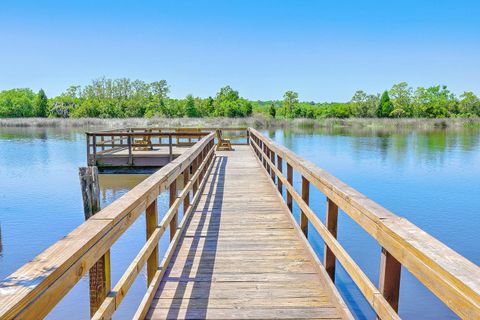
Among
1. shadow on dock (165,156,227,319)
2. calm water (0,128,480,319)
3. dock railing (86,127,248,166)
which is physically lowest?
calm water (0,128,480,319)

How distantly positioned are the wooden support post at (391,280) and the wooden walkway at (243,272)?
71 centimetres

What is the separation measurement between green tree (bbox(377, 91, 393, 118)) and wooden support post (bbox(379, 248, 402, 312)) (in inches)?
2597

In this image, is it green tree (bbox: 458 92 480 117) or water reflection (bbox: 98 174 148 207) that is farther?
green tree (bbox: 458 92 480 117)

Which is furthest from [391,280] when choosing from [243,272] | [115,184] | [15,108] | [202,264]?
[15,108]

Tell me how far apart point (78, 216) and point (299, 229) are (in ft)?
24.8

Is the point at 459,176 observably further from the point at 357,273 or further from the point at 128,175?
the point at 357,273

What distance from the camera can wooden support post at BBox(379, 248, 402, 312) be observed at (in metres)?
1.90

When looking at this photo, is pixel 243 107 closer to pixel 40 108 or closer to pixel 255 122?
pixel 255 122

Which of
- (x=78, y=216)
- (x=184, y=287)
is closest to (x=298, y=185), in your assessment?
(x=78, y=216)

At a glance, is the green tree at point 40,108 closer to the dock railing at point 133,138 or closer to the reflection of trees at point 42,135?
the reflection of trees at point 42,135

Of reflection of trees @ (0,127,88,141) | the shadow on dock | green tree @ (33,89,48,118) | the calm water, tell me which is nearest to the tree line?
green tree @ (33,89,48,118)

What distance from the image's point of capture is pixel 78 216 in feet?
33.3

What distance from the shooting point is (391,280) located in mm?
1916

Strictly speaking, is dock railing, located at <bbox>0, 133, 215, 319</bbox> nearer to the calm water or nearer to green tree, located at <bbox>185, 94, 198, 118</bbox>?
the calm water
